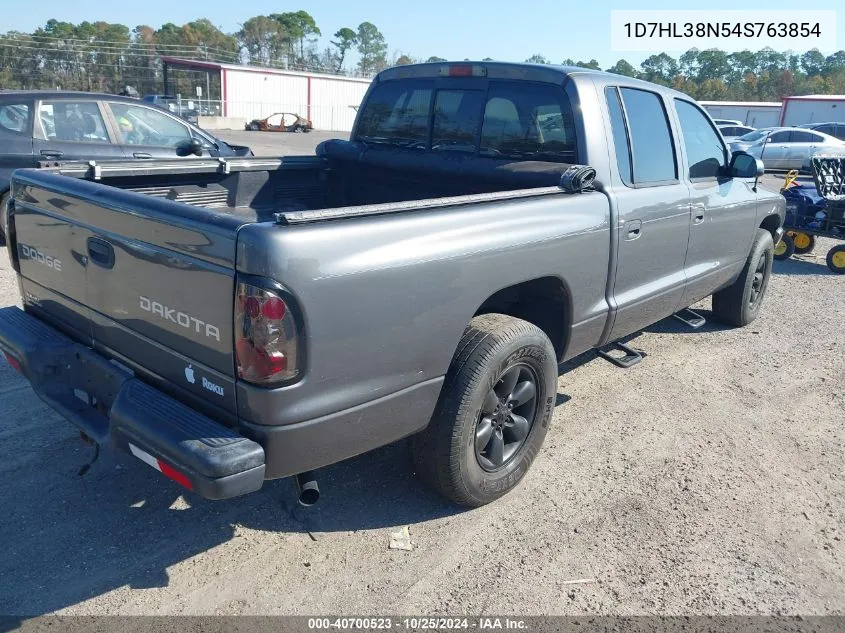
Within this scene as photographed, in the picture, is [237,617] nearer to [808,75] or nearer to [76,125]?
[76,125]

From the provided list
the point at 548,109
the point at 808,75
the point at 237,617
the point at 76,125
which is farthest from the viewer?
the point at 808,75

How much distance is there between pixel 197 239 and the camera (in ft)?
8.07

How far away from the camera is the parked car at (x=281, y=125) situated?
136 feet

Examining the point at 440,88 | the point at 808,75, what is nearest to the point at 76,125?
the point at 440,88

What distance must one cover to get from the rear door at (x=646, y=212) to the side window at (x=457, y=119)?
2.59 feet

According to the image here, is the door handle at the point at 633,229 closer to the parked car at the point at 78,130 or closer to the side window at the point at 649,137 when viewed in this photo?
the side window at the point at 649,137

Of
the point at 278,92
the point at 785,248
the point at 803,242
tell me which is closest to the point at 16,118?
the point at 785,248

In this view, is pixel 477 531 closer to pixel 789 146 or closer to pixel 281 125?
pixel 789 146

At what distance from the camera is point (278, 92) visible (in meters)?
Result: 50.2

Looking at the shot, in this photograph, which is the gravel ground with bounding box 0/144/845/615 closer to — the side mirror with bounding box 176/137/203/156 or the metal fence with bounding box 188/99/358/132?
Result: the side mirror with bounding box 176/137/203/156

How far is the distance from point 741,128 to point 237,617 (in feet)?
99.1

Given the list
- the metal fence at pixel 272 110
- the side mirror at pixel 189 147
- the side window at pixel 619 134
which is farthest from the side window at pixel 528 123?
the metal fence at pixel 272 110

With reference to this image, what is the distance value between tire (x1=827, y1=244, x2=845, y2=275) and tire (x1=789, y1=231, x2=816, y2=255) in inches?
26.1

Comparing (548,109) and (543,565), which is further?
(548,109)
